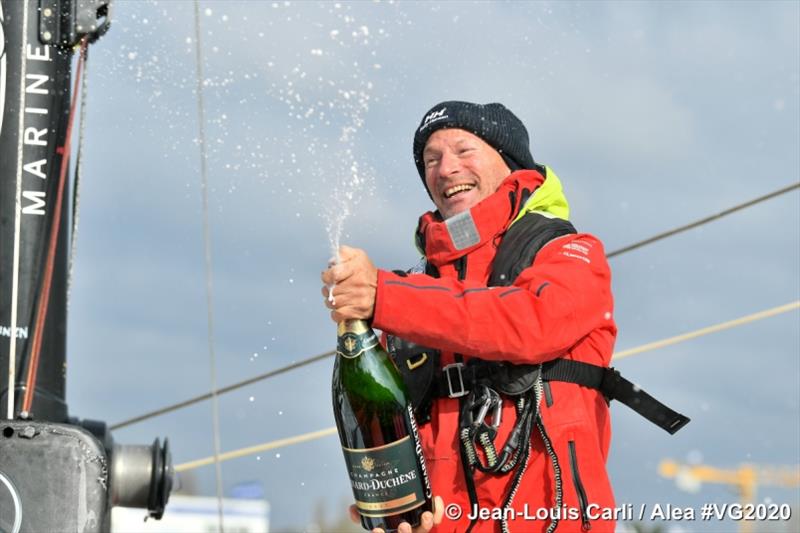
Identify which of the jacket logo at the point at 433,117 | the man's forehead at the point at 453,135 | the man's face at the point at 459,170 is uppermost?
the jacket logo at the point at 433,117

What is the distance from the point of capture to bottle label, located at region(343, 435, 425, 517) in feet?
10.4

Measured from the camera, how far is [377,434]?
329 cm

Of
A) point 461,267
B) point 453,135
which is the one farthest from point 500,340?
A: point 453,135

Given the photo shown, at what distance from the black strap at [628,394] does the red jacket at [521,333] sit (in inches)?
1.1

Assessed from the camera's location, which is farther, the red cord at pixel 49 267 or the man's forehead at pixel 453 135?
the red cord at pixel 49 267

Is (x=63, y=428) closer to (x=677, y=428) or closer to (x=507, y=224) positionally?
(x=507, y=224)

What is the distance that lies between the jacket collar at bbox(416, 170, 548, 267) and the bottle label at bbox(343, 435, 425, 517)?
24.5 inches

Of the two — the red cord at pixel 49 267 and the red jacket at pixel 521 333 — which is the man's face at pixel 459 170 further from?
the red cord at pixel 49 267

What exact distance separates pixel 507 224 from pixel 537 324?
1.38ft

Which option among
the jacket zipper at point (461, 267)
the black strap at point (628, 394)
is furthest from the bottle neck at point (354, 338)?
the black strap at point (628, 394)

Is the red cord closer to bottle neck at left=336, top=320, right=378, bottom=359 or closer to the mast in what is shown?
the mast

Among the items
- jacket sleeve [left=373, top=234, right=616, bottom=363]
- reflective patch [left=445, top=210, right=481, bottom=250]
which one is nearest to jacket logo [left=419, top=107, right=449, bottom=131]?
reflective patch [left=445, top=210, right=481, bottom=250]

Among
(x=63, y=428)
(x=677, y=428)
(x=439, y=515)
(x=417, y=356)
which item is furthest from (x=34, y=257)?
(x=677, y=428)

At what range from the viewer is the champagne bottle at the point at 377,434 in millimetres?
3186
